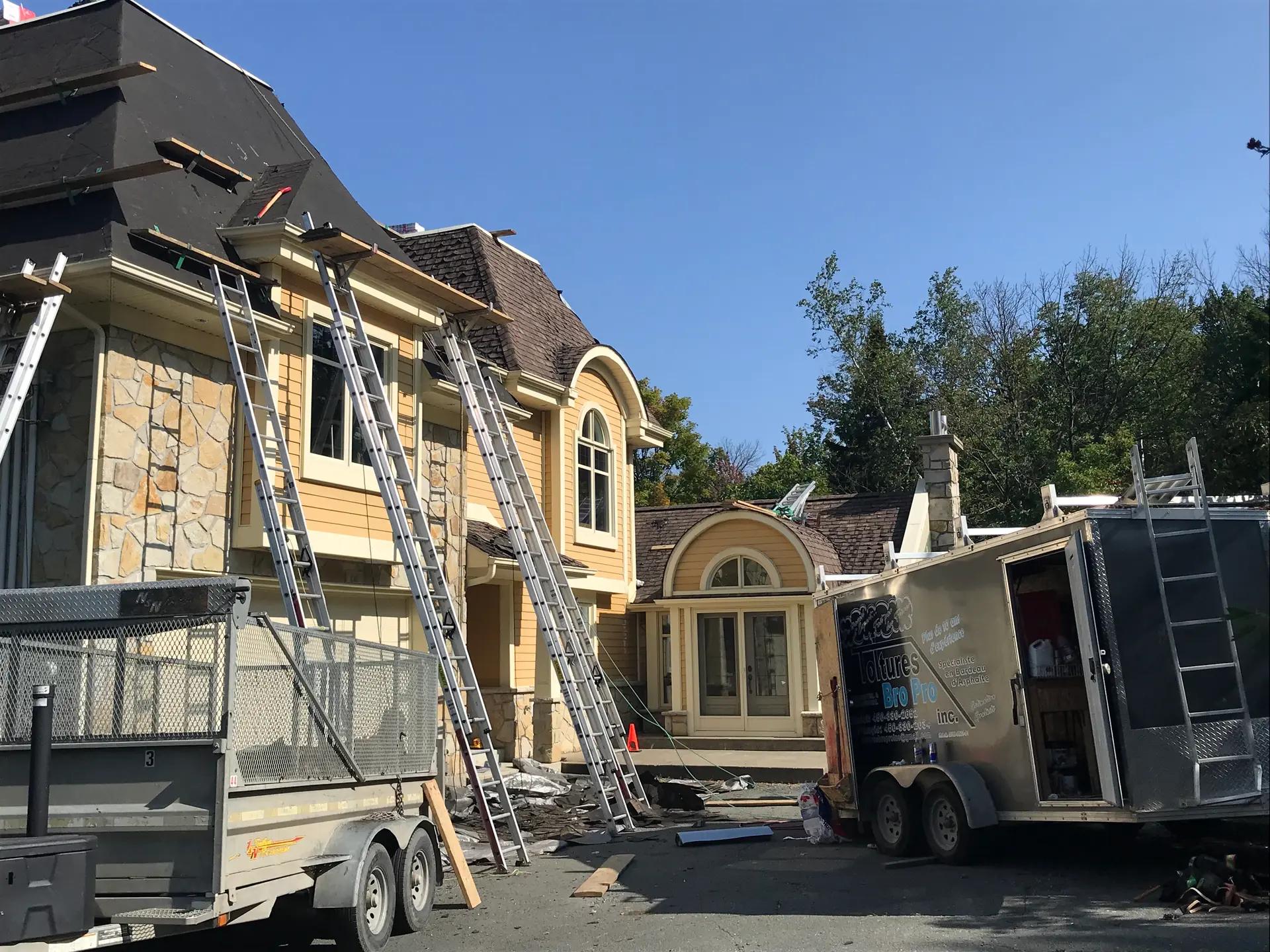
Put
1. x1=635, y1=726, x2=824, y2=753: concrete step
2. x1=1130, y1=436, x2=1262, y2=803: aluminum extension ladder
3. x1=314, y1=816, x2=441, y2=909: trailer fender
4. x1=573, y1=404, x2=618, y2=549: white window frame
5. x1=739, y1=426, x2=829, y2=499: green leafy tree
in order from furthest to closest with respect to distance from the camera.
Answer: x1=739, y1=426, x2=829, y2=499: green leafy tree < x1=635, y1=726, x2=824, y2=753: concrete step < x1=573, y1=404, x2=618, y2=549: white window frame < x1=1130, y1=436, x2=1262, y2=803: aluminum extension ladder < x1=314, y1=816, x2=441, y2=909: trailer fender

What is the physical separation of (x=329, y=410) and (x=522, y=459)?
4.67 m

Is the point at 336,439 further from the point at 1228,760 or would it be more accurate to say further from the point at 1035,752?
the point at 1228,760

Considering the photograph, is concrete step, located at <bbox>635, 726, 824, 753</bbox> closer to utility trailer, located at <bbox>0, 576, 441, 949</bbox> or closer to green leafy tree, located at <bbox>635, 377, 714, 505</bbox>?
utility trailer, located at <bbox>0, 576, 441, 949</bbox>

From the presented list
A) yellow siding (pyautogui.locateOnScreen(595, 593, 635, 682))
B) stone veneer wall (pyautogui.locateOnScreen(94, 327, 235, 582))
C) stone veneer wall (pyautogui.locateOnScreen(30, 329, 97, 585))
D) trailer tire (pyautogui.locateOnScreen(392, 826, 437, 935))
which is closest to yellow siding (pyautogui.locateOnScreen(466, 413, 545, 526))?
yellow siding (pyautogui.locateOnScreen(595, 593, 635, 682))

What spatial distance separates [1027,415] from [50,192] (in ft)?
105

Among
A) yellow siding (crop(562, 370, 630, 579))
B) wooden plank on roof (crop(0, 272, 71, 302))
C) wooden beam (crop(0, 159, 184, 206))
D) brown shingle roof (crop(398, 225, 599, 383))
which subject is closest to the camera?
wooden plank on roof (crop(0, 272, 71, 302))

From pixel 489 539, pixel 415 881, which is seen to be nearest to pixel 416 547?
pixel 415 881

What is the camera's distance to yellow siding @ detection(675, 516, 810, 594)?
22047mm

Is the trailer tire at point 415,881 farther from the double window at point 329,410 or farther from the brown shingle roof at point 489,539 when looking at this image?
the brown shingle roof at point 489,539

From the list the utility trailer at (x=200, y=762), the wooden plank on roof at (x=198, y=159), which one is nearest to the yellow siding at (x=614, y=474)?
the wooden plank on roof at (x=198, y=159)

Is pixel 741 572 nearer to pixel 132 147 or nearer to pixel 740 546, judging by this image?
pixel 740 546

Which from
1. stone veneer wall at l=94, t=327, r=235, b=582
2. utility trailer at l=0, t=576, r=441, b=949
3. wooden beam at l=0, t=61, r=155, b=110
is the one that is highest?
wooden beam at l=0, t=61, r=155, b=110

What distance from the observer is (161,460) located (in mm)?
11086

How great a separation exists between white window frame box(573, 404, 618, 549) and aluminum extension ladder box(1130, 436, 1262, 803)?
12.6m
